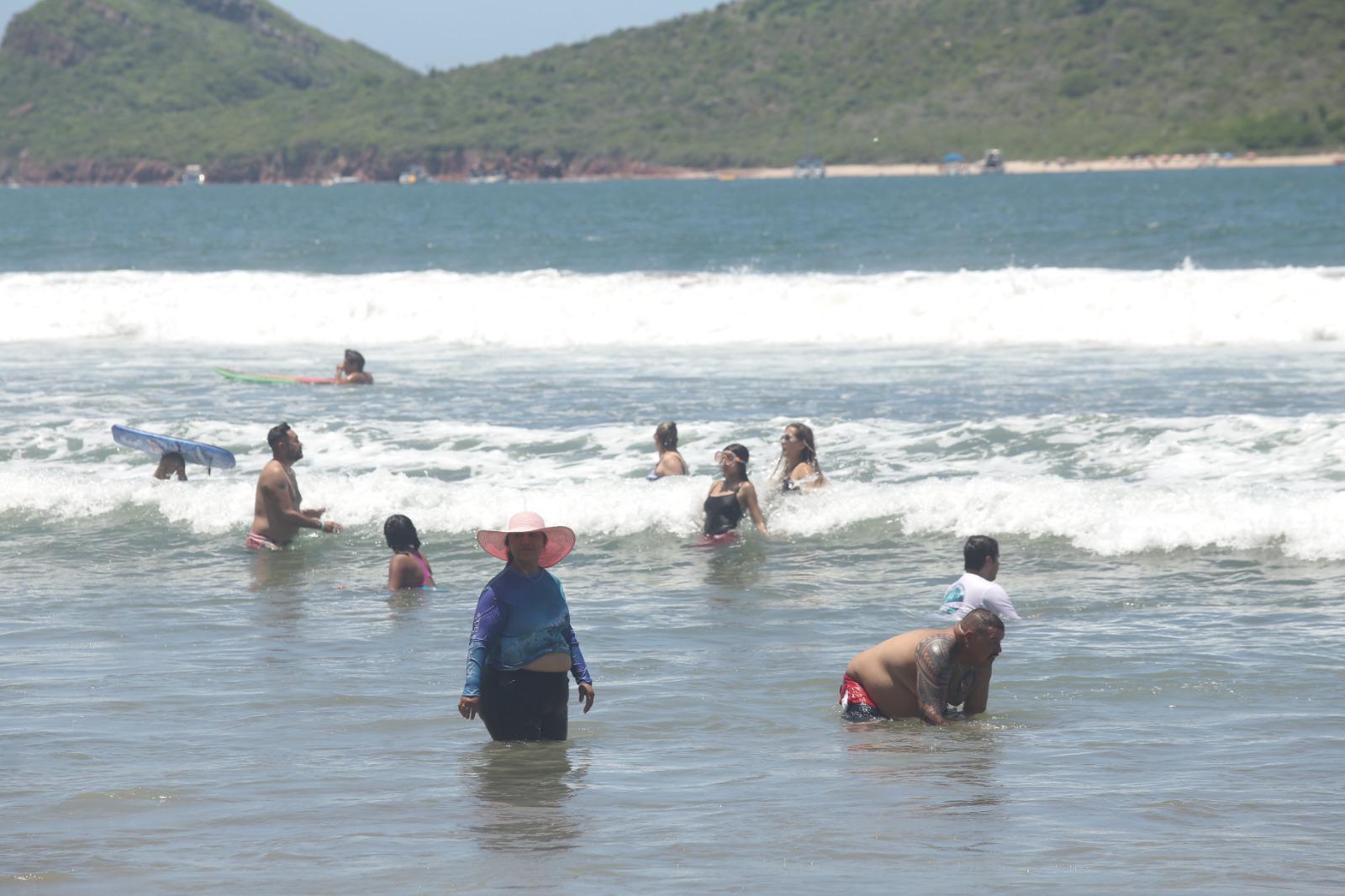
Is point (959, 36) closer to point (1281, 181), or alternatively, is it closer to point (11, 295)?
point (1281, 181)

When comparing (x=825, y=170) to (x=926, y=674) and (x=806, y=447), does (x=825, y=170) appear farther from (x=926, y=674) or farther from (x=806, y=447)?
(x=926, y=674)

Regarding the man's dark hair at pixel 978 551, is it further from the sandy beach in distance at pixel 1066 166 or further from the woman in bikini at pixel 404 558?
the sandy beach in distance at pixel 1066 166

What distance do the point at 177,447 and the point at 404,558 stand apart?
509 cm

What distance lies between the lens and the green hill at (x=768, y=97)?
122m

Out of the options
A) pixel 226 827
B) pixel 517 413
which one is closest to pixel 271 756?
pixel 226 827

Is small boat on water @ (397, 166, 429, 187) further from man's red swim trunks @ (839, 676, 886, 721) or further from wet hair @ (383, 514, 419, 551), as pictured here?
man's red swim trunks @ (839, 676, 886, 721)

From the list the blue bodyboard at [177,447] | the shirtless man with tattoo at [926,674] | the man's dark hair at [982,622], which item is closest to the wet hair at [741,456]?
the shirtless man with tattoo at [926,674]

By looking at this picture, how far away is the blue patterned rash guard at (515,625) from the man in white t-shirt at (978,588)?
2477 mm

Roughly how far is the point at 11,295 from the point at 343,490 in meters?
23.1

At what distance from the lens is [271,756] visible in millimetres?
8055

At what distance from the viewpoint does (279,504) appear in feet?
44.7

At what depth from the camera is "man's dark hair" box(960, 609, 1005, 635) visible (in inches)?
320

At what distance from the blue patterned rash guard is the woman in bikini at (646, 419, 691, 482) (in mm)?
7542

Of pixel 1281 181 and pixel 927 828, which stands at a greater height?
pixel 1281 181
